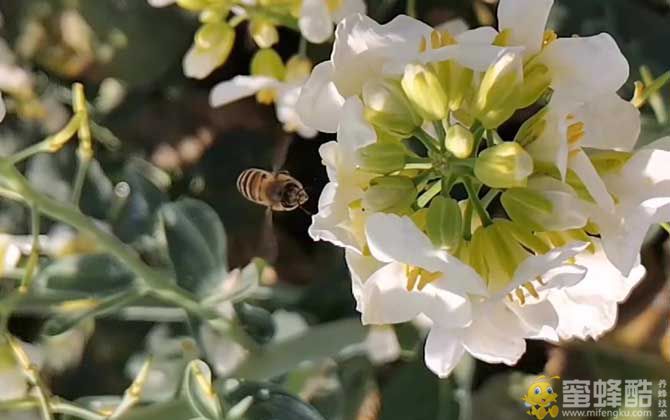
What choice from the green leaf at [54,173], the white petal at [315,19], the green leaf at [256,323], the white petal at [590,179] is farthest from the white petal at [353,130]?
the green leaf at [54,173]

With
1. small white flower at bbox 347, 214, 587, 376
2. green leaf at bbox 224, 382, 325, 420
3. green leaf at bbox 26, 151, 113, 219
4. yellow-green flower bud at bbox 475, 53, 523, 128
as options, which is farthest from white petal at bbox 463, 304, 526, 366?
green leaf at bbox 26, 151, 113, 219

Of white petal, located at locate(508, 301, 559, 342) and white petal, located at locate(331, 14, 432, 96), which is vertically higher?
white petal, located at locate(331, 14, 432, 96)

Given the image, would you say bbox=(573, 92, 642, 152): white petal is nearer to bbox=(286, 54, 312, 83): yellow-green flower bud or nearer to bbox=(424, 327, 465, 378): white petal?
bbox=(424, 327, 465, 378): white petal

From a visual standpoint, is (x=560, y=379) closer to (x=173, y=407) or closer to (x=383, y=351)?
(x=383, y=351)

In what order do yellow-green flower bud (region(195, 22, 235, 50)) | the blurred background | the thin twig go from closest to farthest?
the thin twig < yellow-green flower bud (region(195, 22, 235, 50)) < the blurred background

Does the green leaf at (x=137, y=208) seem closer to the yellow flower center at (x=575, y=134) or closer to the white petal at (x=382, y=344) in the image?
the white petal at (x=382, y=344)

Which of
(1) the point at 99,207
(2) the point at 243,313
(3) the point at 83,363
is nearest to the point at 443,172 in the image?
(2) the point at 243,313
